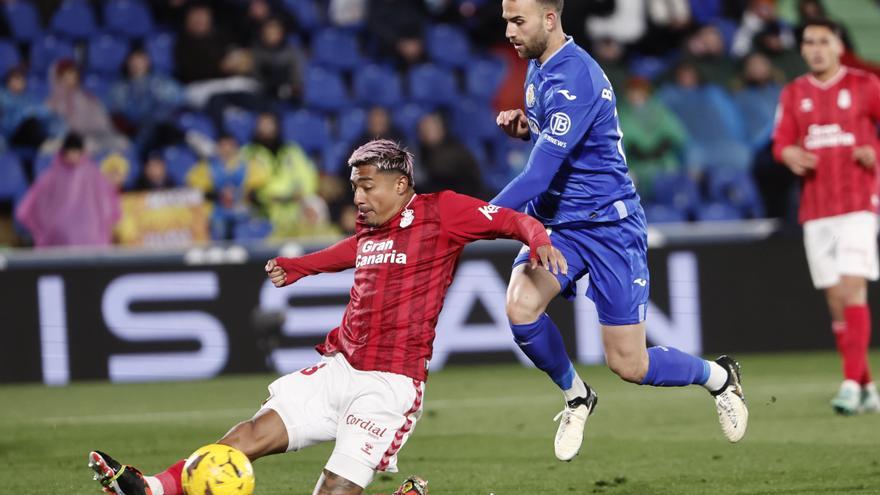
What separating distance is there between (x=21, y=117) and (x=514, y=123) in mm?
8169

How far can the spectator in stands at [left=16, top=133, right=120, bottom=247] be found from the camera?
12.0m

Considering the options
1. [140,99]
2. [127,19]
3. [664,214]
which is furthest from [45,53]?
[664,214]

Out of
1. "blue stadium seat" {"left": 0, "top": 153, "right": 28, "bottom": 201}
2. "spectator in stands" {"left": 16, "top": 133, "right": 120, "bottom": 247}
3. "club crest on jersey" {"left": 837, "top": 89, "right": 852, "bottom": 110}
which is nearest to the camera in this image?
"club crest on jersey" {"left": 837, "top": 89, "right": 852, "bottom": 110}

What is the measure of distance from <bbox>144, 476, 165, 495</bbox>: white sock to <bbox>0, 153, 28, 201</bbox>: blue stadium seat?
8.27m

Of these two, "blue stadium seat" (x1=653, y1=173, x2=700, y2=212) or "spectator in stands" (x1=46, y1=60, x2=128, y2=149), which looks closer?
"spectator in stands" (x1=46, y1=60, x2=128, y2=149)

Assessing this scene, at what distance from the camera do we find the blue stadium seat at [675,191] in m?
13.8

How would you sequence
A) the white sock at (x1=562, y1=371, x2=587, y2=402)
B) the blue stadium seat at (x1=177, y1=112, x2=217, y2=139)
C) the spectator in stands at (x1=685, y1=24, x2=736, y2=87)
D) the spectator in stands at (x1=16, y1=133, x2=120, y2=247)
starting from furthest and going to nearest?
the spectator in stands at (x1=685, y1=24, x2=736, y2=87), the blue stadium seat at (x1=177, y1=112, x2=217, y2=139), the spectator in stands at (x1=16, y1=133, x2=120, y2=247), the white sock at (x1=562, y1=371, x2=587, y2=402)

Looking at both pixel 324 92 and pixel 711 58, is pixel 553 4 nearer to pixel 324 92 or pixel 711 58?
pixel 324 92

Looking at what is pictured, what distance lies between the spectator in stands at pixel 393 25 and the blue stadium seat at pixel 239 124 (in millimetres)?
1877

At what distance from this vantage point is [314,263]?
18.4ft

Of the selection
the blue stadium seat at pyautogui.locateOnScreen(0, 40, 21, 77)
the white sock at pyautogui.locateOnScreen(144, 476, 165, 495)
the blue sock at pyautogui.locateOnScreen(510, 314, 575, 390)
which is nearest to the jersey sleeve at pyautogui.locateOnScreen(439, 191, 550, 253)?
the blue sock at pyautogui.locateOnScreen(510, 314, 575, 390)

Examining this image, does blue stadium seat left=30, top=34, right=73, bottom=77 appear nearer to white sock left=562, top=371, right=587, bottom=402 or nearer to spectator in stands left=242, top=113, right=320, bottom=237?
spectator in stands left=242, top=113, right=320, bottom=237

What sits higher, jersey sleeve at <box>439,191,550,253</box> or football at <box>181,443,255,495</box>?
jersey sleeve at <box>439,191,550,253</box>

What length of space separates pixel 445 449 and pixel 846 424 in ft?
7.71
